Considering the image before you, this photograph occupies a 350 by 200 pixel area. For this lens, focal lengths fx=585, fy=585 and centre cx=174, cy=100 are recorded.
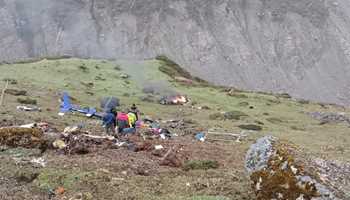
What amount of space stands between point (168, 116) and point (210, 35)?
3584 inches

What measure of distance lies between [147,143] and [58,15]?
4667 inches

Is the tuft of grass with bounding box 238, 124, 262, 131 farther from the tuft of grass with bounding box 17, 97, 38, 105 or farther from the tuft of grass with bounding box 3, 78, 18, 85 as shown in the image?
the tuft of grass with bounding box 3, 78, 18, 85

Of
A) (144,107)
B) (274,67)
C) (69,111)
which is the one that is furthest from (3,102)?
(274,67)

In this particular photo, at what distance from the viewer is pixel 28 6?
138750 millimetres

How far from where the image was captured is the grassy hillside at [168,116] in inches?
677

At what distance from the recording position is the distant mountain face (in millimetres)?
125625

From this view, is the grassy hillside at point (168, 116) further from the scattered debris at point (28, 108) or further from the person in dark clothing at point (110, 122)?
the person in dark clothing at point (110, 122)

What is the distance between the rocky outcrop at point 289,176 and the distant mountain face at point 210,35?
10252cm

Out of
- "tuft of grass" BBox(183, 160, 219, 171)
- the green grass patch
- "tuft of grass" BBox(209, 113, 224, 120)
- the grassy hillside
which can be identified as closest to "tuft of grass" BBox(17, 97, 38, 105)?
the grassy hillside

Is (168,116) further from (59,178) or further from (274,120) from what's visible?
(59,178)

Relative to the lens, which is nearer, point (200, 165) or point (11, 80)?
point (200, 165)

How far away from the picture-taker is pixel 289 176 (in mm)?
14820

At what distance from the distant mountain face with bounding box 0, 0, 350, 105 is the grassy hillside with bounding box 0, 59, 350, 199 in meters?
48.4

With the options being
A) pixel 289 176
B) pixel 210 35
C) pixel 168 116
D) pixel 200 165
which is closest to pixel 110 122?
pixel 200 165
